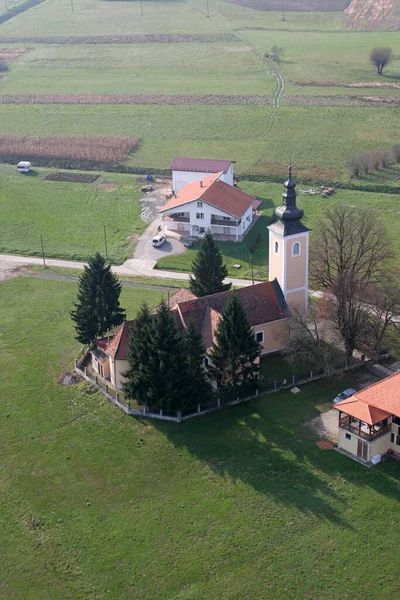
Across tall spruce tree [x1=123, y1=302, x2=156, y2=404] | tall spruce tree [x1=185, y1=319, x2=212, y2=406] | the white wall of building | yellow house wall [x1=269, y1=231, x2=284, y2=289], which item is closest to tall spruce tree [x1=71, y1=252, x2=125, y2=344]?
tall spruce tree [x1=123, y1=302, x2=156, y2=404]

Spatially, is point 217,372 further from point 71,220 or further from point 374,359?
point 71,220

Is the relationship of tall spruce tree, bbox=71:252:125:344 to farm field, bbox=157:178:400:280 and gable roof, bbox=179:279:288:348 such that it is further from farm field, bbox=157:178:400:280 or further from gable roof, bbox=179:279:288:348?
farm field, bbox=157:178:400:280

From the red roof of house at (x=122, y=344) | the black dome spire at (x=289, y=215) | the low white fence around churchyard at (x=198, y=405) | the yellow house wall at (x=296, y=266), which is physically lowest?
the low white fence around churchyard at (x=198, y=405)

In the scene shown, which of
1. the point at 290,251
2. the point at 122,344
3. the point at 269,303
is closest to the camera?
the point at 122,344

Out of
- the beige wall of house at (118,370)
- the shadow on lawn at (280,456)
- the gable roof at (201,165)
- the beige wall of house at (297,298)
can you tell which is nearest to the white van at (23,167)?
the gable roof at (201,165)

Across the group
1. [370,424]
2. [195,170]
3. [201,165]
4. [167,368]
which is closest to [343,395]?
[370,424]

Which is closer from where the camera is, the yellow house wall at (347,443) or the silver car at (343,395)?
the yellow house wall at (347,443)

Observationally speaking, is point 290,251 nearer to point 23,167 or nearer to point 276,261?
point 276,261

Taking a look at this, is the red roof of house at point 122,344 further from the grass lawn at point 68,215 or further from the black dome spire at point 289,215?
the grass lawn at point 68,215
